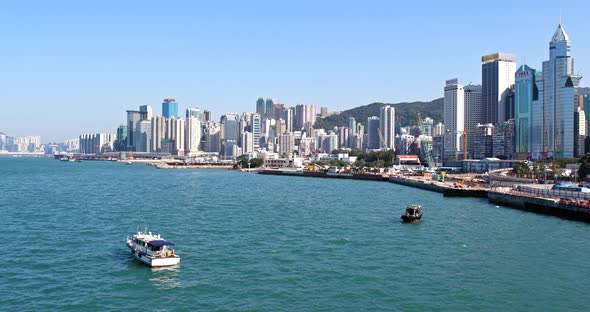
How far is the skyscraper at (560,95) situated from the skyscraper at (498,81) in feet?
138

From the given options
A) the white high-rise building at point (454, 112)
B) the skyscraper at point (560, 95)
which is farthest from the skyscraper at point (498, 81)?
the skyscraper at point (560, 95)

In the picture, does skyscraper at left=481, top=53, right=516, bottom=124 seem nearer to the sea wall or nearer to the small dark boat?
the sea wall

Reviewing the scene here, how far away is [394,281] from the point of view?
59.5 ft

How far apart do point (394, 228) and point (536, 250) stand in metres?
7.97

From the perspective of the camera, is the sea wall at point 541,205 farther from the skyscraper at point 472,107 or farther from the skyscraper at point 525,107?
the skyscraper at point 472,107

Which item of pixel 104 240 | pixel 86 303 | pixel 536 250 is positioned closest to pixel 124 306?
pixel 86 303

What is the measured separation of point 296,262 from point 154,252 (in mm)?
5297

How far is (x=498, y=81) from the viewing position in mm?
156250

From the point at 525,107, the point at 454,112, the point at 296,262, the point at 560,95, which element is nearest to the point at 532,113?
the point at 525,107

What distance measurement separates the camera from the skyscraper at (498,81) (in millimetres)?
155625

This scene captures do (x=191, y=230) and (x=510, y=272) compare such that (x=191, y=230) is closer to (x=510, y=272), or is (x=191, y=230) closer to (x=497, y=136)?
(x=510, y=272)

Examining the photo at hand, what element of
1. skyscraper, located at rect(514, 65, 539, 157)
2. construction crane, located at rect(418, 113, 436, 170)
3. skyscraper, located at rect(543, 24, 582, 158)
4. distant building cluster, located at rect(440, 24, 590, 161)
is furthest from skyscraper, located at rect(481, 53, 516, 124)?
skyscraper, located at rect(543, 24, 582, 158)

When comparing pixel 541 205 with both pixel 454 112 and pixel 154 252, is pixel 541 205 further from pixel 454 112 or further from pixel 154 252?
pixel 454 112

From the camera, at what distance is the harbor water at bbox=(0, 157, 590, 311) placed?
1608cm
